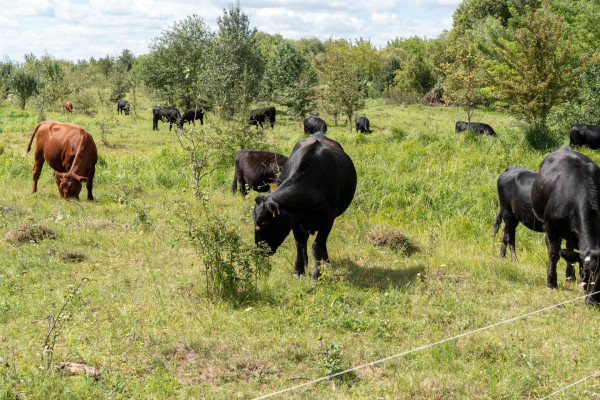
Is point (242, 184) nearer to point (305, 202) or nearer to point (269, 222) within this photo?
point (305, 202)

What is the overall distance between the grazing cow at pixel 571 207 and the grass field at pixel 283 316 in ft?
1.74

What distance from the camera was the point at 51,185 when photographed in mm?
12555

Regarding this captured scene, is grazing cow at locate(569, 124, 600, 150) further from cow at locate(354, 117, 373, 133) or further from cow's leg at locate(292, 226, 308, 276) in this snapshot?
cow's leg at locate(292, 226, 308, 276)

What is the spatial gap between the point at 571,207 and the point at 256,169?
7022 mm

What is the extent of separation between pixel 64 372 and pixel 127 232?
4.75m

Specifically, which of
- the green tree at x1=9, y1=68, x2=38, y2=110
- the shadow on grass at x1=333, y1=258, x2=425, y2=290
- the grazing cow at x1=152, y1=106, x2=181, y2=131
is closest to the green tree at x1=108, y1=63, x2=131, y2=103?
the green tree at x1=9, y1=68, x2=38, y2=110

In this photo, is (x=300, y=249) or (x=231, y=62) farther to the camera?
(x=231, y=62)

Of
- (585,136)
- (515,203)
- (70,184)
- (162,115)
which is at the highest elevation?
(162,115)

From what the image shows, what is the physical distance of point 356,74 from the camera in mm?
32344

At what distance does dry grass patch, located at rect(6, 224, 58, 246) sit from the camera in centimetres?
773

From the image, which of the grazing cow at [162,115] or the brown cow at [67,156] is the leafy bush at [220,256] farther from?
the grazing cow at [162,115]

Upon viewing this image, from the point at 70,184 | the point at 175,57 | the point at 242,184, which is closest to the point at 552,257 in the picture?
the point at 242,184

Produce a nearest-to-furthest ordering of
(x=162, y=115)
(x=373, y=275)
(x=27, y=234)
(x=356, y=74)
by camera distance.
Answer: (x=373, y=275) < (x=27, y=234) < (x=162, y=115) < (x=356, y=74)

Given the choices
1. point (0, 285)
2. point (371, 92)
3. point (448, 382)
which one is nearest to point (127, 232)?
point (0, 285)
